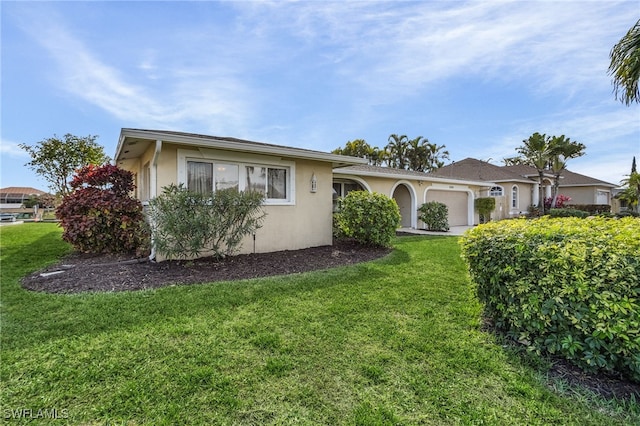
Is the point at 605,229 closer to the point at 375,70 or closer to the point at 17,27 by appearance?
the point at 375,70

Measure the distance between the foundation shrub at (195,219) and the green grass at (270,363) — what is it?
4.89 ft

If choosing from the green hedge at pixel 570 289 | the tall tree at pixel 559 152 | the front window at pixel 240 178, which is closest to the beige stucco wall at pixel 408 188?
the front window at pixel 240 178

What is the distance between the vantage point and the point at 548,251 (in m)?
3.00

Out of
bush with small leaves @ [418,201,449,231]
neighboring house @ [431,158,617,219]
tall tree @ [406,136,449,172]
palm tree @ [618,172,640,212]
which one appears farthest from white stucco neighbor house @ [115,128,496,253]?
tall tree @ [406,136,449,172]

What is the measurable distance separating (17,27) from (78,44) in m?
1.39

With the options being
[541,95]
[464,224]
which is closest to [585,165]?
[464,224]

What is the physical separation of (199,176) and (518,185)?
25464 millimetres

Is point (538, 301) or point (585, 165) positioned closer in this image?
point (538, 301)

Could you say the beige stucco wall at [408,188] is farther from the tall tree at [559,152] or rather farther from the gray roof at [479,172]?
the tall tree at [559,152]

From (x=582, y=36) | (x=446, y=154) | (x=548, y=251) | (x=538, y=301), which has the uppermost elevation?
(x=446, y=154)

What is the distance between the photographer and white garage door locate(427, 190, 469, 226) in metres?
17.9

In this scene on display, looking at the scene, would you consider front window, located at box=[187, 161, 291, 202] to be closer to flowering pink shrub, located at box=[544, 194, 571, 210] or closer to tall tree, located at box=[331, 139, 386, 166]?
flowering pink shrub, located at box=[544, 194, 571, 210]

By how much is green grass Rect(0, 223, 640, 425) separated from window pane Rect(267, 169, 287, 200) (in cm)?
404

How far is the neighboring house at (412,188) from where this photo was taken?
1399cm
